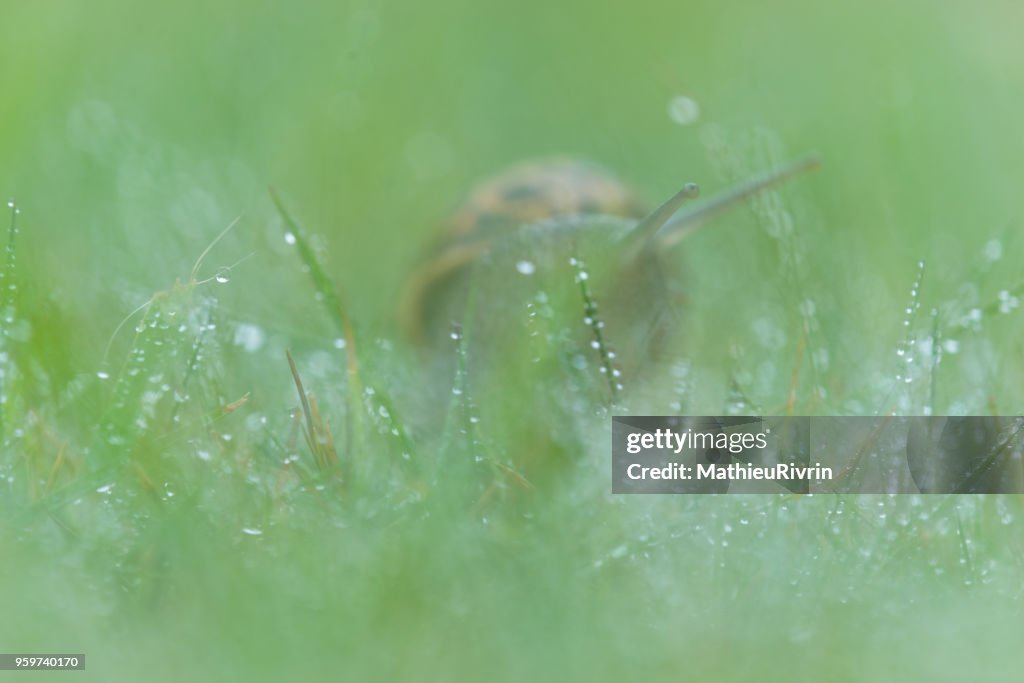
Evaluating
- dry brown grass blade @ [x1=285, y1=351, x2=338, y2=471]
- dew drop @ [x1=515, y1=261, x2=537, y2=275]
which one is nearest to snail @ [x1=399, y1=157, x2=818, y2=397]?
dew drop @ [x1=515, y1=261, x2=537, y2=275]

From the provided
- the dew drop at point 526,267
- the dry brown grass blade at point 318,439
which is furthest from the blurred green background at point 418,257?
the dew drop at point 526,267

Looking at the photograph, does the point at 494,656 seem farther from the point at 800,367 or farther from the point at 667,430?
the point at 800,367

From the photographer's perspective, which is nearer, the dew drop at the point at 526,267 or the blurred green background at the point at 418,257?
the blurred green background at the point at 418,257

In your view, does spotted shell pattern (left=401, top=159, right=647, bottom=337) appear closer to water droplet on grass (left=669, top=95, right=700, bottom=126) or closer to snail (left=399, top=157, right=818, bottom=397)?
snail (left=399, top=157, right=818, bottom=397)

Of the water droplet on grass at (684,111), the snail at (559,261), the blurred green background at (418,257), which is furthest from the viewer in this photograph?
the water droplet on grass at (684,111)

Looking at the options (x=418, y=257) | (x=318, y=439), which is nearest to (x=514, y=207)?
(x=418, y=257)

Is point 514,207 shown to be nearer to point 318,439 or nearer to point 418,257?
point 418,257

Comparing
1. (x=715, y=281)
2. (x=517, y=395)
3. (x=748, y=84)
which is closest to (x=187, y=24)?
(x=748, y=84)

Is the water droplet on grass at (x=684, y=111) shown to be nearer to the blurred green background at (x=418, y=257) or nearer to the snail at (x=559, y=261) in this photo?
the blurred green background at (x=418, y=257)
